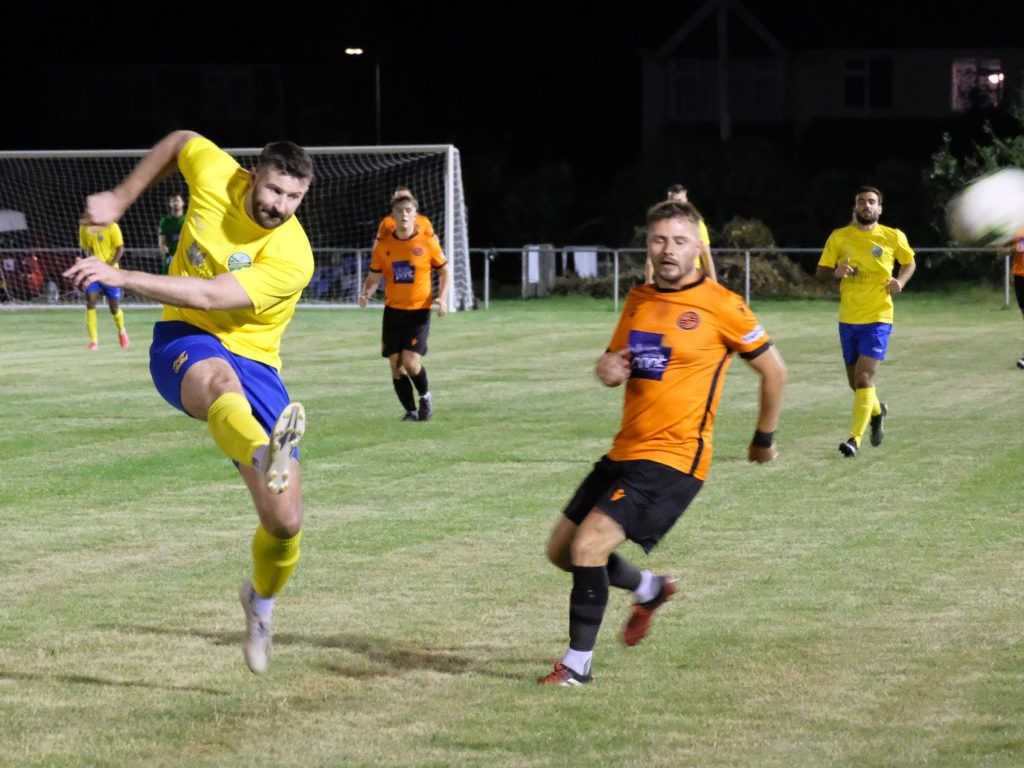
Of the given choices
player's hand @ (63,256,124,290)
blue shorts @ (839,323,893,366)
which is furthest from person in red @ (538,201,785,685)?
blue shorts @ (839,323,893,366)

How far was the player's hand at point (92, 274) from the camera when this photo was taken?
548 centimetres

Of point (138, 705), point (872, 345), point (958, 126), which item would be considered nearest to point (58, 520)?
point (138, 705)

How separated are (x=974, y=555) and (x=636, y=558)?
1845 millimetres

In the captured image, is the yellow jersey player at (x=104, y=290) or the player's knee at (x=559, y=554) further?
the yellow jersey player at (x=104, y=290)

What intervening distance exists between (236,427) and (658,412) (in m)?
1.65

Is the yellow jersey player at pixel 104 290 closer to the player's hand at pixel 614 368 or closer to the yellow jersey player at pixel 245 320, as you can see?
the yellow jersey player at pixel 245 320

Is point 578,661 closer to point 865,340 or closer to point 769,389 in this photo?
point 769,389

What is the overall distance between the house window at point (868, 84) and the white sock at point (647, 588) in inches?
1910

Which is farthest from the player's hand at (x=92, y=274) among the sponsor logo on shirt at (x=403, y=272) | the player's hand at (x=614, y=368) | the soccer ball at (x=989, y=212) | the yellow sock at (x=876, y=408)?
the sponsor logo on shirt at (x=403, y=272)

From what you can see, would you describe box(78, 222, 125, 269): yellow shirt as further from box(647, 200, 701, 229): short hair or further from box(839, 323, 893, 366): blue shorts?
box(647, 200, 701, 229): short hair

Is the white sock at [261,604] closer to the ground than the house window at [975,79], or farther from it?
closer to the ground

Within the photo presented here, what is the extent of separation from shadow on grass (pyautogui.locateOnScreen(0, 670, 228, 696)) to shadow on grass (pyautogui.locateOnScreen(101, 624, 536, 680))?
0.56 m

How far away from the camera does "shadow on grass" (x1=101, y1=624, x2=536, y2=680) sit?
680cm

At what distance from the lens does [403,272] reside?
16.4 metres
